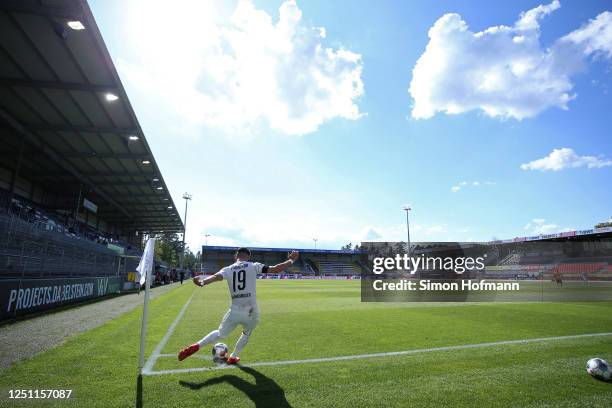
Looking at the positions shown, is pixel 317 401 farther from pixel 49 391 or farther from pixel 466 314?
pixel 466 314

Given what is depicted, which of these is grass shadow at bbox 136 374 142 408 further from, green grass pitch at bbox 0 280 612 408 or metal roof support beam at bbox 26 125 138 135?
metal roof support beam at bbox 26 125 138 135

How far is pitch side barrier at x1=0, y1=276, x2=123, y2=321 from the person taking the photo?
1153 cm

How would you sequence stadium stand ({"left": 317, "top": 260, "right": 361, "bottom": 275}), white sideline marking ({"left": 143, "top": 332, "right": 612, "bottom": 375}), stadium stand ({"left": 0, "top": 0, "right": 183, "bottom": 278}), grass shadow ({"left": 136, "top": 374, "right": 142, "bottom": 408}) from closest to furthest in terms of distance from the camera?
grass shadow ({"left": 136, "top": 374, "right": 142, "bottom": 408}) < white sideline marking ({"left": 143, "top": 332, "right": 612, "bottom": 375}) < stadium stand ({"left": 0, "top": 0, "right": 183, "bottom": 278}) < stadium stand ({"left": 317, "top": 260, "right": 361, "bottom": 275})

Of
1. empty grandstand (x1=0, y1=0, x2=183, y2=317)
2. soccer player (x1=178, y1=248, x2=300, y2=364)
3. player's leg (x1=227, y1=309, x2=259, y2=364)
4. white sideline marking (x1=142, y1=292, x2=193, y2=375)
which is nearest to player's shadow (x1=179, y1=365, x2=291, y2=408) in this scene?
player's leg (x1=227, y1=309, x2=259, y2=364)

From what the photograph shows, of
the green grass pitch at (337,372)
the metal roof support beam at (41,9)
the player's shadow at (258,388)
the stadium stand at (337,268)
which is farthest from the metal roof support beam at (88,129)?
the stadium stand at (337,268)

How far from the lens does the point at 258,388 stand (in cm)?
502

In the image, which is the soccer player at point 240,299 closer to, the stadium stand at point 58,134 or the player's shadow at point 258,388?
the player's shadow at point 258,388

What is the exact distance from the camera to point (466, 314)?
14.0m

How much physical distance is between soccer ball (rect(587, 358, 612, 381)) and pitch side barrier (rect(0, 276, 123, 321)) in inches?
618

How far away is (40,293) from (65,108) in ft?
29.6

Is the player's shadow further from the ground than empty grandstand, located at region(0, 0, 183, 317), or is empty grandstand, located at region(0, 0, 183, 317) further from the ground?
empty grandstand, located at region(0, 0, 183, 317)

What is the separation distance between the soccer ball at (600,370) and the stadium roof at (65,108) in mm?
15276

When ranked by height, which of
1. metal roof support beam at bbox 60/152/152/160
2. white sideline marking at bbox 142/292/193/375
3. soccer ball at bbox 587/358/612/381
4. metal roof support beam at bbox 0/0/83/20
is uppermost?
metal roof support beam at bbox 0/0/83/20

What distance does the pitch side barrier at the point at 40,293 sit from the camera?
11531 millimetres
